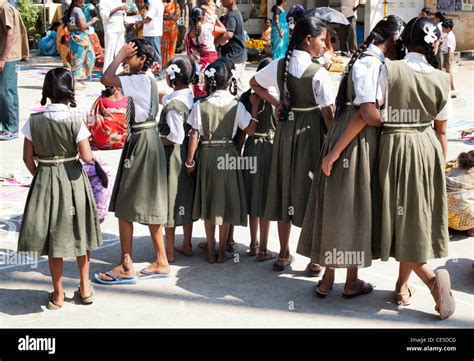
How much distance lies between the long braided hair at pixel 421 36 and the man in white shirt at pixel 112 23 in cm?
964

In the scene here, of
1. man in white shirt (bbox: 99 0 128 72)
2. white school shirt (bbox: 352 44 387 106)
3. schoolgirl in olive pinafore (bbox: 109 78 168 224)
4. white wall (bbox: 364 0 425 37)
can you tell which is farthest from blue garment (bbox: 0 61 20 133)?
white wall (bbox: 364 0 425 37)

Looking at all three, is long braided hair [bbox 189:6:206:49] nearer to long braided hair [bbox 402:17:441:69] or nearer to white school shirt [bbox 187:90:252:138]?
white school shirt [bbox 187:90:252:138]

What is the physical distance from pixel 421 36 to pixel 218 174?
1780mm

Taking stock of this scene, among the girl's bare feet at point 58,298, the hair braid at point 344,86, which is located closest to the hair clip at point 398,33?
the hair braid at point 344,86

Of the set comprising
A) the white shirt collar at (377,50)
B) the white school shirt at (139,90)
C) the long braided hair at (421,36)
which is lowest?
the white school shirt at (139,90)

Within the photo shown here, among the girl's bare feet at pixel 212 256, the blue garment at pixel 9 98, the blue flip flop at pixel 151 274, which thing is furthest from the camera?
the blue garment at pixel 9 98

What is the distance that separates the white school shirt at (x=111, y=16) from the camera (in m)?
13.7

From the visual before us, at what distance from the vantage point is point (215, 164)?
5676 mm

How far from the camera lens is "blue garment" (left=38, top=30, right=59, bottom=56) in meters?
18.6

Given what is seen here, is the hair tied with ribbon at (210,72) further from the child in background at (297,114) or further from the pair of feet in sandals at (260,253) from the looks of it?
the pair of feet in sandals at (260,253)

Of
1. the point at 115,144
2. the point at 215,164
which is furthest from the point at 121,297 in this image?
the point at 115,144

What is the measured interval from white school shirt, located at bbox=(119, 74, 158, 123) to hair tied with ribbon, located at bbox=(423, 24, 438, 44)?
1848 millimetres

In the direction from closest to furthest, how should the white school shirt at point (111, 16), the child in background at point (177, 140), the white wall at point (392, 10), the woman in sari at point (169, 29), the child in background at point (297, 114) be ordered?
the child in background at point (297, 114) → the child in background at point (177, 140) → the white school shirt at point (111, 16) → the woman in sari at point (169, 29) → the white wall at point (392, 10)

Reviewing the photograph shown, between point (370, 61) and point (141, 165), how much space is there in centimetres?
173
